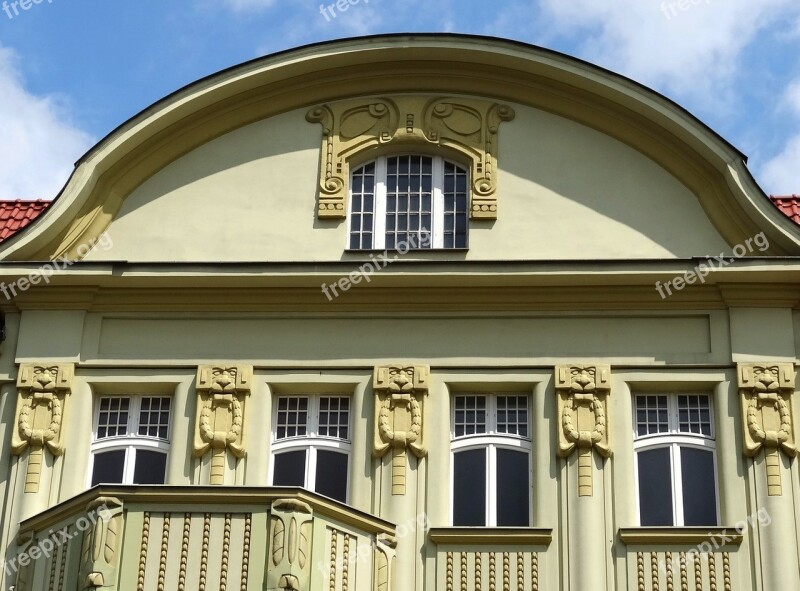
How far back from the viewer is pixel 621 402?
18.1 meters

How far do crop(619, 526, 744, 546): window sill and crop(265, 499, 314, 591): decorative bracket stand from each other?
3692 mm

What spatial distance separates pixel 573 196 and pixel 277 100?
3.90 meters

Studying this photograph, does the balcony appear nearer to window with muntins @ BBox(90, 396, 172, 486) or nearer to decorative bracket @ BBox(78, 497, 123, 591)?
decorative bracket @ BBox(78, 497, 123, 591)

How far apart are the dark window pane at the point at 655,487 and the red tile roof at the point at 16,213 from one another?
8257 millimetres

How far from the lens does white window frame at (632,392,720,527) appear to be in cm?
1769

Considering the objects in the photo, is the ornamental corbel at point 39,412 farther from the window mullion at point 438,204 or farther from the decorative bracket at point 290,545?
the window mullion at point 438,204

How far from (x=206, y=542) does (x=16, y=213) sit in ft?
21.2

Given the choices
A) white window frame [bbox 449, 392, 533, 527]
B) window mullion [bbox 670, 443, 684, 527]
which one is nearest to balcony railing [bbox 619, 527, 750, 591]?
window mullion [bbox 670, 443, 684, 527]

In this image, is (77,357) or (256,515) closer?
(256,515)

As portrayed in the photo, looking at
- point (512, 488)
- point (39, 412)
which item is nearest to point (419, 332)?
point (512, 488)

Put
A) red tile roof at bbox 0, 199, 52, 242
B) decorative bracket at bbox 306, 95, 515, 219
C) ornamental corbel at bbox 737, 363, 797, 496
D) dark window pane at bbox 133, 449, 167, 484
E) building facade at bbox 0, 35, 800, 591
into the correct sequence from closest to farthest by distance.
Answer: building facade at bbox 0, 35, 800, 591 → ornamental corbel at bbox 737, 363, 797, 496 → dark window pane at bbox 133, 449, 167, 484 → decorative bracket at bbox 306, 95, 515, 219 → red tile roof at bbox 0, 199, 52, 242

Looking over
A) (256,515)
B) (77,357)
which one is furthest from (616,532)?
(77,357)

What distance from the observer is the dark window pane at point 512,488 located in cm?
1772

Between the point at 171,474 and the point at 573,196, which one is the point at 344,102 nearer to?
the point at 573,196
